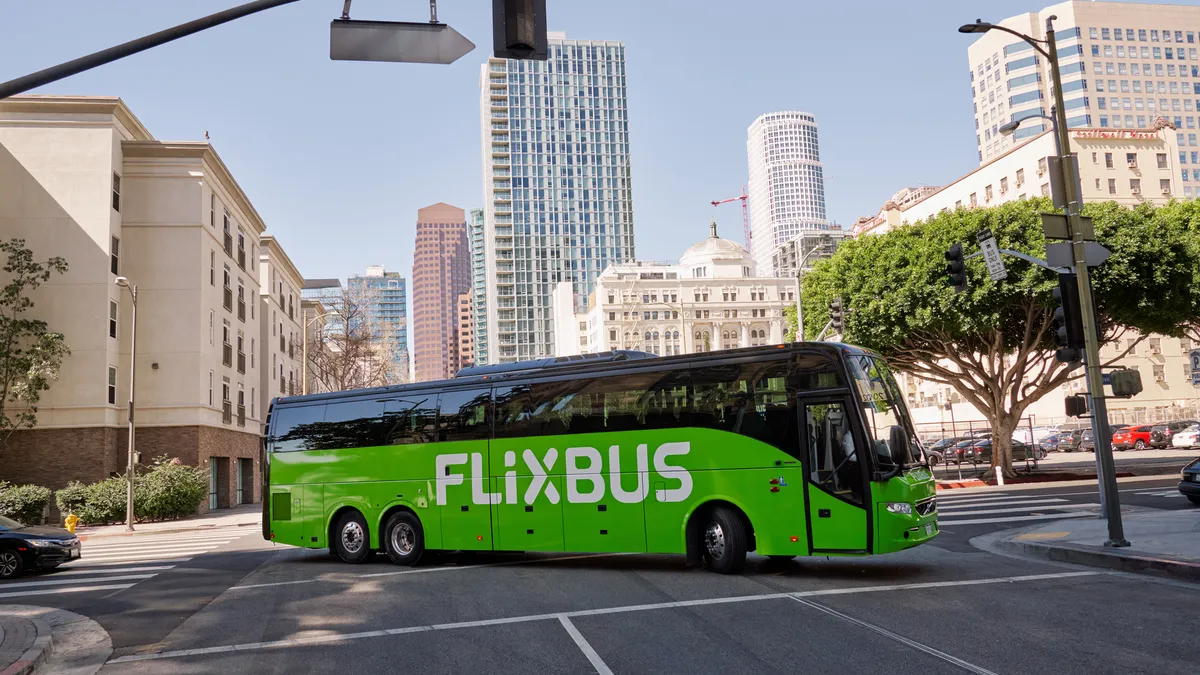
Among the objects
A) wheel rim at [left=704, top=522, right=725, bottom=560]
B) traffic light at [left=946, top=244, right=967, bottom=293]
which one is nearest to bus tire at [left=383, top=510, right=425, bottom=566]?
wheel rim at [left=704, top=522, right=725, bottom=560]

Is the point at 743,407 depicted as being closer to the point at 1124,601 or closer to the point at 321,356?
the point at 1124,601

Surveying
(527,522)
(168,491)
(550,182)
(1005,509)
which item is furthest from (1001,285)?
(550,182)

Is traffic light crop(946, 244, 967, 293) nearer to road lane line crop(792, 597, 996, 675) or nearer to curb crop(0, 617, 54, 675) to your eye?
road lane line crop(792, 597, 996, 675)

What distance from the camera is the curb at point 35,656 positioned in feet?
28.5

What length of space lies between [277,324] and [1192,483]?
51.6 m

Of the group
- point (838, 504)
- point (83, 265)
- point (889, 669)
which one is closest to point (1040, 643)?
point (889, 669)

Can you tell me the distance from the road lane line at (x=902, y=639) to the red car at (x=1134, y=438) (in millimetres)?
50889

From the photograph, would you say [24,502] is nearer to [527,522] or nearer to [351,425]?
[351,425]

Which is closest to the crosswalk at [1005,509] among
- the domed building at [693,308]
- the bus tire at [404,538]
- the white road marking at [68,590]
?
the bus tire at [404,538]

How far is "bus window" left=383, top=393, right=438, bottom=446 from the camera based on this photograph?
54.1ft

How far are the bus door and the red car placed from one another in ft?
160

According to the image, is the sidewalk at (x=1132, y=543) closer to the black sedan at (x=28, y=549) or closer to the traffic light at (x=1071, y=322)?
the traffic light at (x=1071, y=322)

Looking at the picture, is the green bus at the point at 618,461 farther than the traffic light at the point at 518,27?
Yes

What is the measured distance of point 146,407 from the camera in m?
37.5
